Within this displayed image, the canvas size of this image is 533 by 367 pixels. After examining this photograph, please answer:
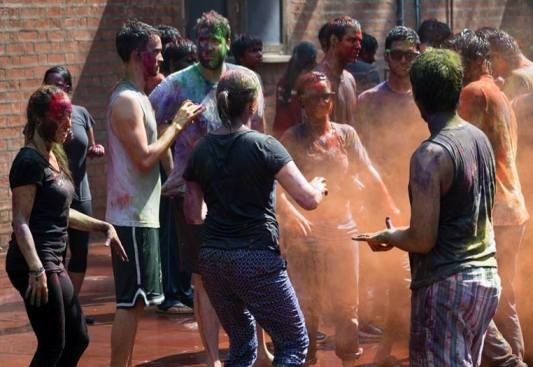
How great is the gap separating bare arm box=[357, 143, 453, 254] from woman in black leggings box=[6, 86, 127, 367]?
2.00 m

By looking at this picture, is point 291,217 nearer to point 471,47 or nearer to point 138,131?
point 138,131

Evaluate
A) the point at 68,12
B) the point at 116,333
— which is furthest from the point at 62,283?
the point at 68,12

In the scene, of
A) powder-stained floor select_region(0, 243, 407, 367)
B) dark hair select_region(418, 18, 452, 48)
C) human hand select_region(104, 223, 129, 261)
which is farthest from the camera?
dark hair select_region(418, 18, 452, 48)

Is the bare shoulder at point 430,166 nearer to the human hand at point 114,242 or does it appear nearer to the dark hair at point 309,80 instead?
the human hand at point 114,242

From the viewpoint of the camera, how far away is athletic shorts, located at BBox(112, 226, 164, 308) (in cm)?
776

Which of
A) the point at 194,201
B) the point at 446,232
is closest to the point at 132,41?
the point at 194,201

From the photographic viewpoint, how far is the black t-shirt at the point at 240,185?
6.62 metres

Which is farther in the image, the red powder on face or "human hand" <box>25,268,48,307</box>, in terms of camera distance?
the red powder on face

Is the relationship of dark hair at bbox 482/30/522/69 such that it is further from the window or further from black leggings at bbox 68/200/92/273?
the window

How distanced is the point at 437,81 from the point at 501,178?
2119 millimetres

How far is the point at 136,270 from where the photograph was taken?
776 cm

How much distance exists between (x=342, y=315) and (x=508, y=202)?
45.4 inches

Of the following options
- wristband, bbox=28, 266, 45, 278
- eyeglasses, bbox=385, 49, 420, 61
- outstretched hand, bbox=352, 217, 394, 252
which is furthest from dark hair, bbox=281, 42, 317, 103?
outstretched hand, bbox=352, 217, 394, 252

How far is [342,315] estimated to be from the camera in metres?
8.08
